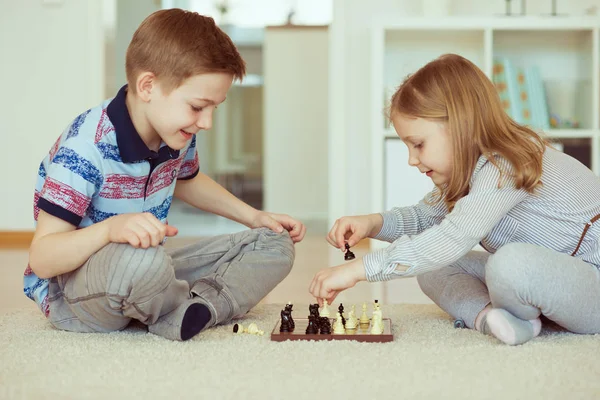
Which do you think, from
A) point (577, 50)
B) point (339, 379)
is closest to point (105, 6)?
point (577, 50)

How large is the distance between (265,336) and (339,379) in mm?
360

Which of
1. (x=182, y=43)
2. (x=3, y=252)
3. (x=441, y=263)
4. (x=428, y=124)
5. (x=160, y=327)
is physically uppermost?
(x=182, y=43)

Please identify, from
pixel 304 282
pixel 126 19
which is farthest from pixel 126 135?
pixel 126 19

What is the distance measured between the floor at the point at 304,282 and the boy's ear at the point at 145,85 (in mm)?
678

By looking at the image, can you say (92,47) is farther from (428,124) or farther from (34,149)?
(428,124)

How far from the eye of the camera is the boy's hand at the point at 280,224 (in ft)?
5.43

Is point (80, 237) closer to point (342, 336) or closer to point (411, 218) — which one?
point (342, 336)

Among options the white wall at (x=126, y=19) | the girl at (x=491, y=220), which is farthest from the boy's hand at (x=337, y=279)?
the white wall at (x=126, y=19)

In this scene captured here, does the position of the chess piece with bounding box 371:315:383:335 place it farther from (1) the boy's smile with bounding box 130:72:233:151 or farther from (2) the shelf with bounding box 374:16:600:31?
(2) the shelf with bounding box 374:16:600:31

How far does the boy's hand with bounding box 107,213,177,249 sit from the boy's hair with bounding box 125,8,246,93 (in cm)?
27

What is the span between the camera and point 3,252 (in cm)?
316

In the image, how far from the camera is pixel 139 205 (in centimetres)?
150

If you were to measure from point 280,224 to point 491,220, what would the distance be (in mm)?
493

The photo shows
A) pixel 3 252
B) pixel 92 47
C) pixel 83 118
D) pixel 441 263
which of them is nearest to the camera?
pixel 441 263
